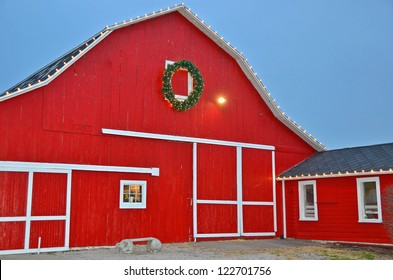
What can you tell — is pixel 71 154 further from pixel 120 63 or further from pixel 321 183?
pixel 321 183

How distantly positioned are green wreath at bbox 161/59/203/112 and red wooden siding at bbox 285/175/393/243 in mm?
4417

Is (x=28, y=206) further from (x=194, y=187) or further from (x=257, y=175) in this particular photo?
(x=257, y=175)

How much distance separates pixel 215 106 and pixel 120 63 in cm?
329

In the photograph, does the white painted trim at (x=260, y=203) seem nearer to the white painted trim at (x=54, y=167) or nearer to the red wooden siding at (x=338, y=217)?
the red wooden siding at (x=338, y=217)

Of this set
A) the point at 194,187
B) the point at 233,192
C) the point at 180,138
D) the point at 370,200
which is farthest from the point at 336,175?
the point at 180,138

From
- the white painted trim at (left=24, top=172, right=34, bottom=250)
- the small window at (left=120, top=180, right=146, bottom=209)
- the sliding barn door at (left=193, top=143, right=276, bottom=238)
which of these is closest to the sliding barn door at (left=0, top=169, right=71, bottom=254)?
the white painted trim at (left=24, top=172, right=34, bottom=250)

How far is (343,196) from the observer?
1430 cm

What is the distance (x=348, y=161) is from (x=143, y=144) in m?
6.32

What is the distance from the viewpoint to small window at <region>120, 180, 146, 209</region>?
12625mm

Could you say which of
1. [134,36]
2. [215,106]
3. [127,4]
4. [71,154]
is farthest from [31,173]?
[127,4]

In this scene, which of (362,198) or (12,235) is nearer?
(12,235)

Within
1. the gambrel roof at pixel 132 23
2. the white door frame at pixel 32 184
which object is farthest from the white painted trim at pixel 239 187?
the white door frame at pixel 32 184

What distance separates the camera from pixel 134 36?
13.5 meters

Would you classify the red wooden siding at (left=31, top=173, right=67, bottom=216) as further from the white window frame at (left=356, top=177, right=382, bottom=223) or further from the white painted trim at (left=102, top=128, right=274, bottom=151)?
the white window frame at (left=356, top=177, right=382, bottom=223)
